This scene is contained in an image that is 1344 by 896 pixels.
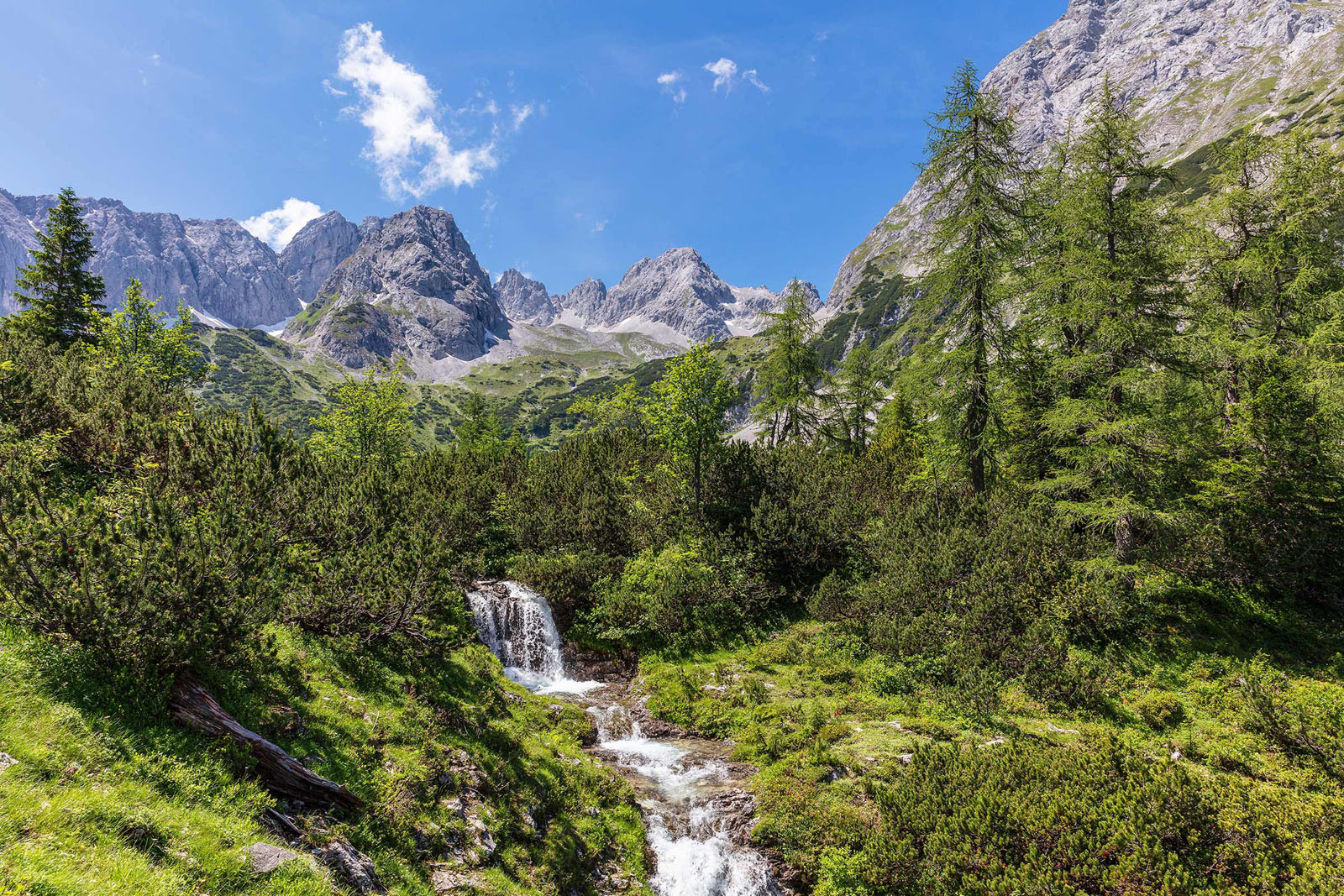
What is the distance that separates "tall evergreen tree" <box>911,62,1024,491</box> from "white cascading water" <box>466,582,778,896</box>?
15.3m

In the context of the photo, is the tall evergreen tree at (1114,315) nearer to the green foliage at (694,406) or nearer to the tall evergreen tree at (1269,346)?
the tall evergreen tree at (1269,346)

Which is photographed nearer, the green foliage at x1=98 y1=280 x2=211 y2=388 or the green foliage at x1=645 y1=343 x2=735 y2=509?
the green foliage at x1=645 y1=343 x2=735 y2=509

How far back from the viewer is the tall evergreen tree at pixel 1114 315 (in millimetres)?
15820

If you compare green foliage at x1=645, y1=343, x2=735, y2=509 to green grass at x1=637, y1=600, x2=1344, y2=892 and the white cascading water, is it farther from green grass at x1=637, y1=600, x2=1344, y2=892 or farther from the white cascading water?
green grass at x1=637, y1=600, x2=1344, y2=892

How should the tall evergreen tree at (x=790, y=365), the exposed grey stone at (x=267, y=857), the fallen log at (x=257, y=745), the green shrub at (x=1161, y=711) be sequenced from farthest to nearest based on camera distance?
the tall evergreen tree at (x=790, y=365)
the green shrub at (x=1161, y=711)
the fallen log at (x=257, y=745)
the exposed grey stone at (x=267, y=857)

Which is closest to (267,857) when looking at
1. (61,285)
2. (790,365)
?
(790,365)

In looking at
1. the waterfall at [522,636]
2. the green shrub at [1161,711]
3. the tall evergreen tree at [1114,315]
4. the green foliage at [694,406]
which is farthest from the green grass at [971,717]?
the green foliage at [694,406]

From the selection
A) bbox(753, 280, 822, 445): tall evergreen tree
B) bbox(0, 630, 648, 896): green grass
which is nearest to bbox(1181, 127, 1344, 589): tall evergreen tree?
bbox(753, 280, 822, 445): tall evergreen tree

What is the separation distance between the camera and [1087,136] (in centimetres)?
1809

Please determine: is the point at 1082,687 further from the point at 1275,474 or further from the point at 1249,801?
the point at 1275,474

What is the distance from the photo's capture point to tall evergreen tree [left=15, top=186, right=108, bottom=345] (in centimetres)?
3006

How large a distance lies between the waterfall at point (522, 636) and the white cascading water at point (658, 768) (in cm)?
3

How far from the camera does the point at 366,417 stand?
116 ft

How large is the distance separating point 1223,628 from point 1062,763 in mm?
10267
